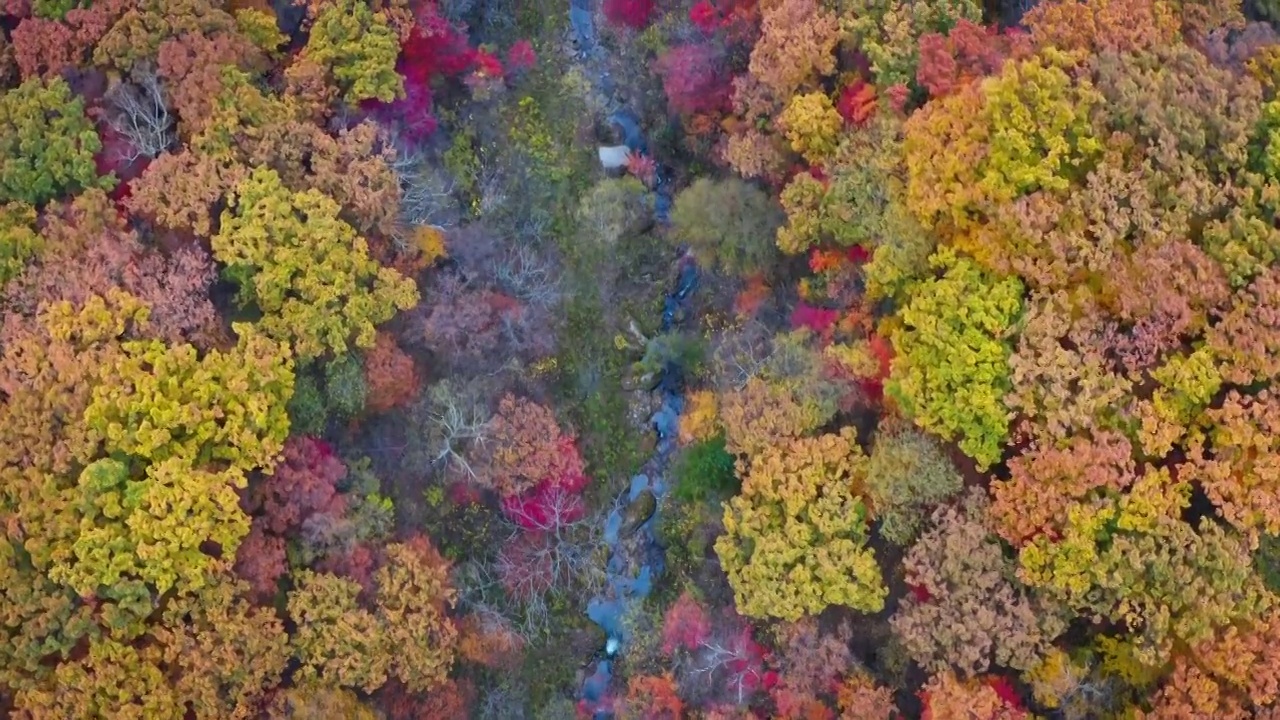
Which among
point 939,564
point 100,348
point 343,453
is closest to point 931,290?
point 939,564

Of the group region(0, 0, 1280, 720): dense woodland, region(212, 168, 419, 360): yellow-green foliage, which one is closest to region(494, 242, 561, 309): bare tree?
region(0, 0, 1280, 720): dense woodland

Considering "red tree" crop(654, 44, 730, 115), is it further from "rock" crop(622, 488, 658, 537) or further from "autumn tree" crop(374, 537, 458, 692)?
"autumn tree" crop(374, 537, 458, 692)

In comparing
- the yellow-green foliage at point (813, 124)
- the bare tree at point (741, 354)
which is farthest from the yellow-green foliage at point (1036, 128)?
the bare tree at point (741, 354)

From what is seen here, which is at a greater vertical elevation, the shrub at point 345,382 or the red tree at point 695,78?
the red tree at point 695,78

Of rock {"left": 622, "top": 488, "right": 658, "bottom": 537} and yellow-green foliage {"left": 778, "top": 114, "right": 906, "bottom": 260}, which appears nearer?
yellow-green foliage {"left": 778, "top": 114, "right": 906, "bottom": 260}

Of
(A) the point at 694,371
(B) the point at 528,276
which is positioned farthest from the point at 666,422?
(B) the point at 528,276

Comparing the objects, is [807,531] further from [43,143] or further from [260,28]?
[43,143]

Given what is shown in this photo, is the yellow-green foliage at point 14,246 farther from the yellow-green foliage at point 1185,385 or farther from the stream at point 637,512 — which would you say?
the yellow-green foliage at point 1185,385
